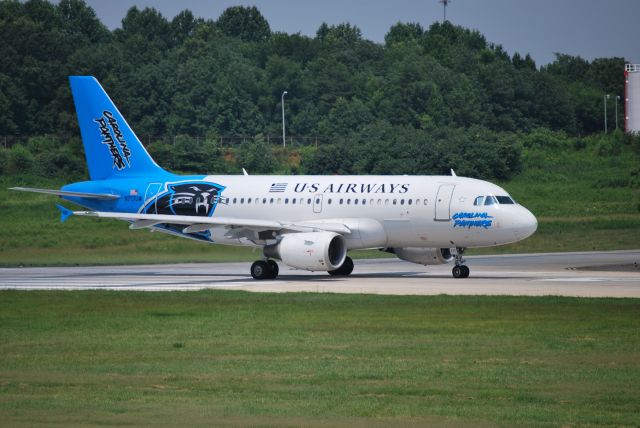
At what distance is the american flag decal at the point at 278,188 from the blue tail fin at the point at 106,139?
5.17 meters

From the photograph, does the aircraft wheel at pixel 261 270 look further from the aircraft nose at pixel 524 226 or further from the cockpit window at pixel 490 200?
the aircraft nose at pixel 524 226

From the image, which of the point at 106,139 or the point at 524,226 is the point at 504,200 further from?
the point at 106,139

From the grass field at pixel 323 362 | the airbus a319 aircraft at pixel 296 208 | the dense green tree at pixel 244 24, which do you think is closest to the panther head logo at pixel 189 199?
the airbus a319 aircraft at pixel 296 208

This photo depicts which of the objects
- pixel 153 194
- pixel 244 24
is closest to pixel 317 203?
pixel 153 194

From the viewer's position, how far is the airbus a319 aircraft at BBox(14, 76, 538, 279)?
42.9m

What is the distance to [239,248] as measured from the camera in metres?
60.5

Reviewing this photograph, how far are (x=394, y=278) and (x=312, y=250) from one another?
365 cm

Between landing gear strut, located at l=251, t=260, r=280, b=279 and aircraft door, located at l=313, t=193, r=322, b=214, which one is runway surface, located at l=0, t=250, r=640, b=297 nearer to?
landing gear strut, located at l=251, t=260, r=280, b=279

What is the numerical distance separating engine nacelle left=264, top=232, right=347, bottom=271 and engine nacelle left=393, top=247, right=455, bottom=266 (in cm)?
354

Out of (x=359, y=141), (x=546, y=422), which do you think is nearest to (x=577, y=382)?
(x=546, y=422)

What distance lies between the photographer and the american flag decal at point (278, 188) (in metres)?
46.8

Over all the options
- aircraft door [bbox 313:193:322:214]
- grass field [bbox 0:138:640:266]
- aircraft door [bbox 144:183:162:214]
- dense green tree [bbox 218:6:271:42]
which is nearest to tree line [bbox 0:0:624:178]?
grass field [bbox 0:138:640:266]

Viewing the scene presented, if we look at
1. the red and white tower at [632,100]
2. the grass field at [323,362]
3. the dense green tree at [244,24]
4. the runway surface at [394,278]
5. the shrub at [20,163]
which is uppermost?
the dense green tree at [244,24]

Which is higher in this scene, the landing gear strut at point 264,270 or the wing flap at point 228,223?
the wing flap at point 228,223
